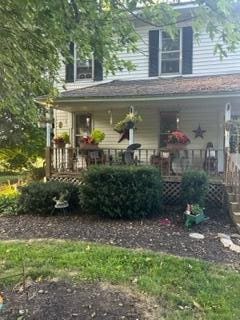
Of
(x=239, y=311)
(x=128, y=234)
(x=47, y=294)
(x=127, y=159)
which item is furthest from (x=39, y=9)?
(x=127, y=159)

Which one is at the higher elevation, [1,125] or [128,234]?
[1,125]

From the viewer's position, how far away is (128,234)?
8.38 m

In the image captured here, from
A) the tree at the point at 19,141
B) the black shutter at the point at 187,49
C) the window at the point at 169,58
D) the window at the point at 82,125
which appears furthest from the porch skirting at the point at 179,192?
the tree at the point at 19,141

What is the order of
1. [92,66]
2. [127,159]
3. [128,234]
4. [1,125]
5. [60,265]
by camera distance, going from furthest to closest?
[1,125] < [92,66] < [127,159] < [128,234] < [60,265]

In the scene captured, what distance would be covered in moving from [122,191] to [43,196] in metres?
2.20

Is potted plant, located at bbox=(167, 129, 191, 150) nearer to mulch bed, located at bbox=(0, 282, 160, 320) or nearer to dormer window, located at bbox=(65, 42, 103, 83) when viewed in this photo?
dormer window, located at bbox=(65, 42, 103, 83)

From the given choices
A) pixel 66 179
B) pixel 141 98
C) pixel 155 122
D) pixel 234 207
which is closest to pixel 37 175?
pixel 66 179

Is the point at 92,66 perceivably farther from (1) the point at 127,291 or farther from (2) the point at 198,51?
(1) the point at 127,291

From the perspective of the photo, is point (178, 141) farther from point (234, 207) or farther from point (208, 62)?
point (208, 62)

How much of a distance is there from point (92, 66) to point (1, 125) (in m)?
8.46

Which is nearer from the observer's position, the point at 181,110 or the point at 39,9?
the point at 39,9

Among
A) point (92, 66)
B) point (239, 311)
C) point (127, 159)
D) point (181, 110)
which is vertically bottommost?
point (239, 311)

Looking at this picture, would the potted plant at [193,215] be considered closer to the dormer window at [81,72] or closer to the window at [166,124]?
the window at [166,124]

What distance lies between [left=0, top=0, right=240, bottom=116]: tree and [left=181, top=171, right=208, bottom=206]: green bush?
14.0 ft
